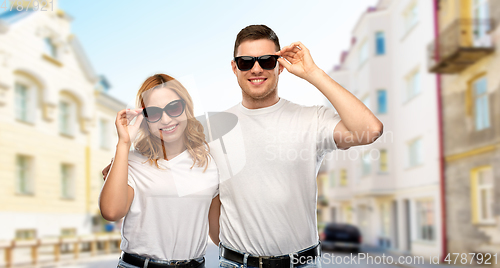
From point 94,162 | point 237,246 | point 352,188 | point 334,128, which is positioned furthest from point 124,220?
point 352,188

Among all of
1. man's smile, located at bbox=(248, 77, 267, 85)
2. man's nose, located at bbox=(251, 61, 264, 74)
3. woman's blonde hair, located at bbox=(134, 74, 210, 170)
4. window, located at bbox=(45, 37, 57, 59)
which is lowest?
woman's blonde hair, located at bbox=(134, 74, 210, 170)

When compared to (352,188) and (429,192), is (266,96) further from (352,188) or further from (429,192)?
(352,188)

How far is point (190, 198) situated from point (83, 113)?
1679cm

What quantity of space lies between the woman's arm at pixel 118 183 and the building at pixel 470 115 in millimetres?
11903

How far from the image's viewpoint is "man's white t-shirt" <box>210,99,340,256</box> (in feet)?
8.18

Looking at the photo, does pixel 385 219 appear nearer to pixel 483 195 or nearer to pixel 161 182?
pixel 483 195

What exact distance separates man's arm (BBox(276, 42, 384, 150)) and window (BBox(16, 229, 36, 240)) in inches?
548

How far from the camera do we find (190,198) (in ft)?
8.23

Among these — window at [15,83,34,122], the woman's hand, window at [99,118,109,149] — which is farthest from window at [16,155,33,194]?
the woman's hand

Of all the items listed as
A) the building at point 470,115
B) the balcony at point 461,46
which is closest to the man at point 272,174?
the building at point 470,115

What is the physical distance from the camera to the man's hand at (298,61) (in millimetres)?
2348

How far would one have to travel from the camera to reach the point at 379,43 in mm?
22703

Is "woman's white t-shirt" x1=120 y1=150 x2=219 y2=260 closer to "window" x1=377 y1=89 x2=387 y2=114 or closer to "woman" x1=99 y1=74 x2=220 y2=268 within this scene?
"woman" x1=99 y1=74 x2=220 y2=268

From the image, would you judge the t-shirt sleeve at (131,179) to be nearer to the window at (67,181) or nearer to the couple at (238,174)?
the couple at (238,174)
